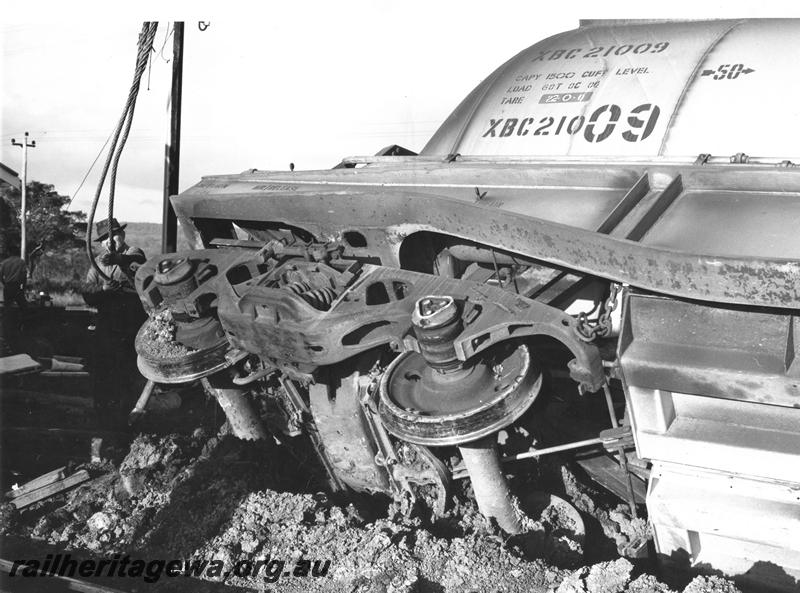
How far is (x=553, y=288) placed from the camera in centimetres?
451

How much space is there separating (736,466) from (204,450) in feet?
10.7

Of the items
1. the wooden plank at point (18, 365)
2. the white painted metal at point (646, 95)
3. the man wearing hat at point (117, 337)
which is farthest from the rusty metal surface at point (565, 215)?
the man wearing hat at point (117, 337)

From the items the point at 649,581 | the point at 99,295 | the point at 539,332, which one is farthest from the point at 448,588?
the point at 99,295

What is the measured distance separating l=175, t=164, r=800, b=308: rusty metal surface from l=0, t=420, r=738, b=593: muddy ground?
1303 mm

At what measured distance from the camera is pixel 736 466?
149 inches

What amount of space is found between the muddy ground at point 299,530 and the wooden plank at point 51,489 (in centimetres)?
5

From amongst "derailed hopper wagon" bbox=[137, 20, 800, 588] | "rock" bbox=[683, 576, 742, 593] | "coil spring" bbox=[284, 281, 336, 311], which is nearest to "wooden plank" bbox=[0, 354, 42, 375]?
"derailed hopper wagon" bbox=[137, 20, 800, 588]

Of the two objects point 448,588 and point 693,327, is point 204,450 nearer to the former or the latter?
point 448,588

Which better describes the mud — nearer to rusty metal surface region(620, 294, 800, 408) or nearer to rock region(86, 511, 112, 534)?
rock region(86, 511, 112, 534)

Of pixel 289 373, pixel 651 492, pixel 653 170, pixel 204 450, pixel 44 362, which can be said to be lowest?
pixel 44 362

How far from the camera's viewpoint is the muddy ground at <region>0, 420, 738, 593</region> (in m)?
4.29

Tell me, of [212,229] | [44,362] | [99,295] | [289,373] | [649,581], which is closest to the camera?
[649,581]

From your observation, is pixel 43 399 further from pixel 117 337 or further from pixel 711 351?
pixel 711 351

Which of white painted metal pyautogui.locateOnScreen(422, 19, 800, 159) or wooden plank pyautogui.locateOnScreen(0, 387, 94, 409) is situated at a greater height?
white painted metal pyautogui.locateOnScreen(422, 19, 800, 159)
